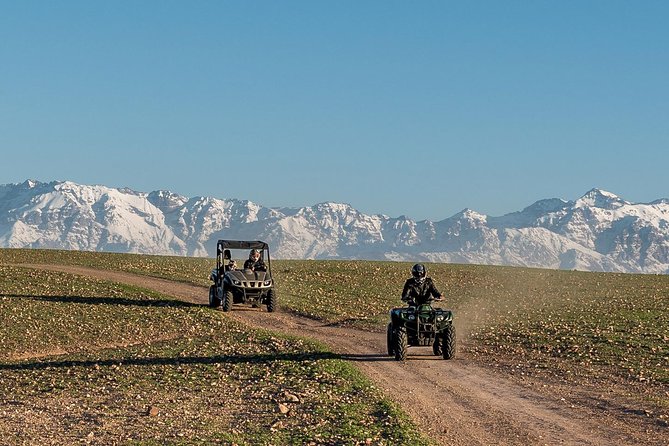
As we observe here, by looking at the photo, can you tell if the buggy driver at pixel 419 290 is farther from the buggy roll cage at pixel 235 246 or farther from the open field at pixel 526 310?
the buggy roll cage at pixel 235 246

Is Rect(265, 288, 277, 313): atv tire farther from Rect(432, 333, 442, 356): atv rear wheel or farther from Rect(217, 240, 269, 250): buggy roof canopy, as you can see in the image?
Rect(432, 333, 442, 356): atv rear wheel

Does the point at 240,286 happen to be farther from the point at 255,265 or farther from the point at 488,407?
the point at 488,407

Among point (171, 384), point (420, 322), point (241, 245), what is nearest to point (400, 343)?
point (420, 322)

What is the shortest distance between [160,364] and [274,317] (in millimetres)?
14449

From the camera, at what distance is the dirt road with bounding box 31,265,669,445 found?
1991 cm

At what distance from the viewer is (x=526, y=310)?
4988 cm

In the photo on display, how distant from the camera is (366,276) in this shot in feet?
232

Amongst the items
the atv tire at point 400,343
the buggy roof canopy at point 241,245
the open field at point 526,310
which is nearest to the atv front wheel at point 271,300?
the open field at point 526,310

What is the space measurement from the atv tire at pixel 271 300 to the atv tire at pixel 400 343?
1621 centimetres

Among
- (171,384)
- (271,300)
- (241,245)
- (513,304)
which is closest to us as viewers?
(171,384)

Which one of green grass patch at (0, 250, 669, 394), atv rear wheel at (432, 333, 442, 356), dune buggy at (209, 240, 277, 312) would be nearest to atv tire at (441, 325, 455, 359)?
atv rear wheel at (432, 333, 442, 356)

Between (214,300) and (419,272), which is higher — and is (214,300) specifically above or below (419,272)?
below

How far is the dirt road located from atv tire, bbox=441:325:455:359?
0.32m

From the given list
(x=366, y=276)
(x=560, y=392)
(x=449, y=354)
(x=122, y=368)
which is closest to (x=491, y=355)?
(x=449, y=354)
